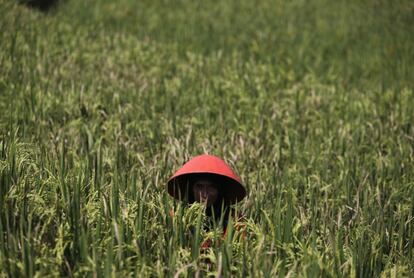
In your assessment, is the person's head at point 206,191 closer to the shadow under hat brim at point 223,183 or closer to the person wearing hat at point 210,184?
the person wearing hat at point 210,184

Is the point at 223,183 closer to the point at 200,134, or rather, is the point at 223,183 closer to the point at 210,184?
the point at 210,184

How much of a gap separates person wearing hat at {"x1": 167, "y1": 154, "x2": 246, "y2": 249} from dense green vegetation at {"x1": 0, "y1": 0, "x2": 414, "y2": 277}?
0.14 meters

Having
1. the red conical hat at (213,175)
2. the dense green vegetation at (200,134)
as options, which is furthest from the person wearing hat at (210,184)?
the dense green vegetation at (200,134)

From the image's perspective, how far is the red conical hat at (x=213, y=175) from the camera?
3334 mm

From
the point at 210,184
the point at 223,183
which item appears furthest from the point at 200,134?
the point at 210,184

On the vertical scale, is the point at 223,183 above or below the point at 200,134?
below

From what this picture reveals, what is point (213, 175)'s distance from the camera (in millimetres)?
3666

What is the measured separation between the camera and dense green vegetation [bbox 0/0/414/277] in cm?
266

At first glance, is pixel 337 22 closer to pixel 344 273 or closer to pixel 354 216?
pixel 354 216

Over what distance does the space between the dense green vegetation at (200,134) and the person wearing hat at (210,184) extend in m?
0.14

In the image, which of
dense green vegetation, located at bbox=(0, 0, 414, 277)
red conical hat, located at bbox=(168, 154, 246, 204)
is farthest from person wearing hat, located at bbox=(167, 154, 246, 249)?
dense green vegetation, located at bbox=(0, 0, 414, 277)

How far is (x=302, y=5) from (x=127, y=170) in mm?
10420

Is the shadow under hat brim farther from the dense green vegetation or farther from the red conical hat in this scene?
the dense green vegetation

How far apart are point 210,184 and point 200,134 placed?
170 centimetres
